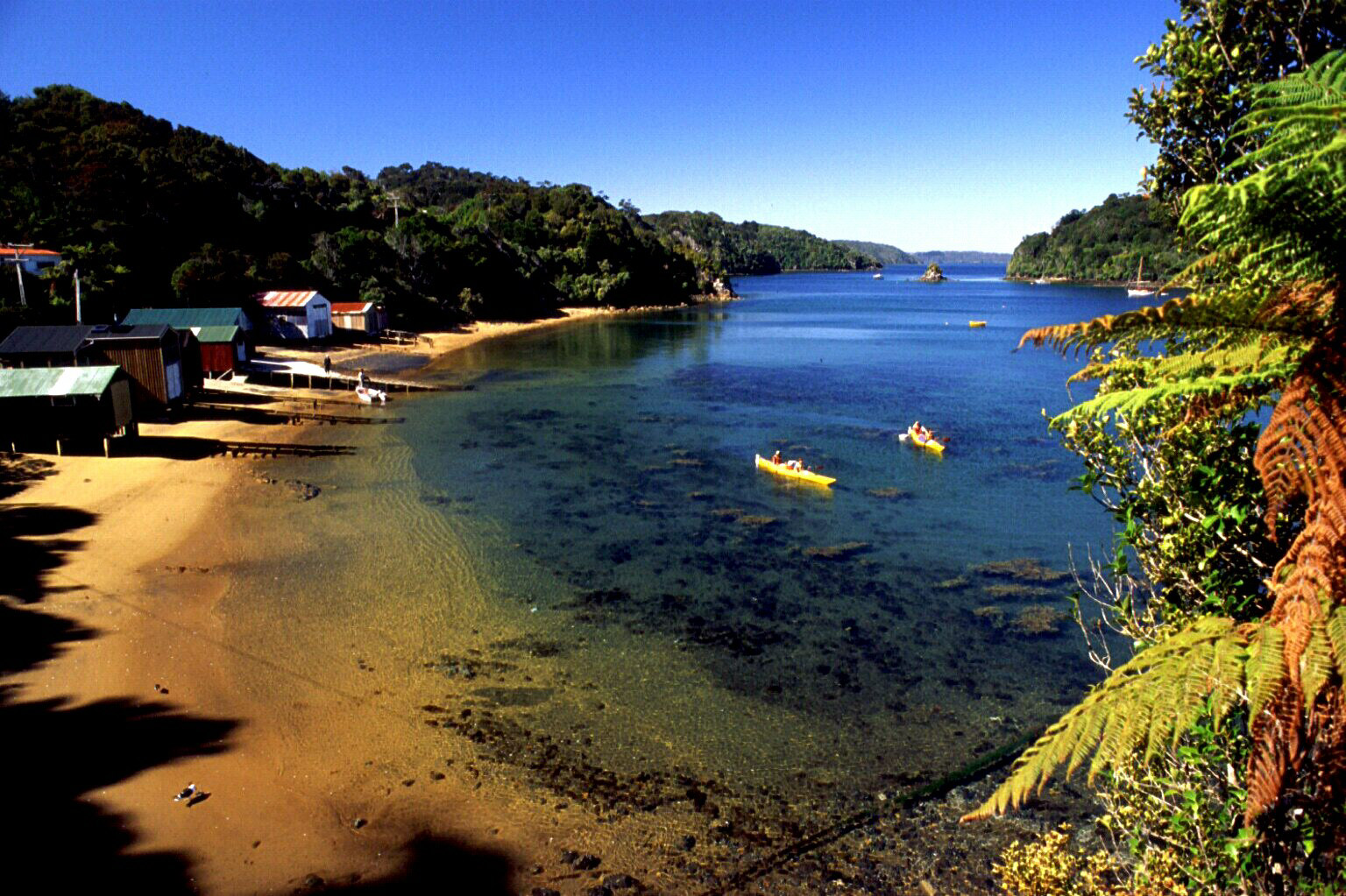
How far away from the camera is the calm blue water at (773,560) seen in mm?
14641

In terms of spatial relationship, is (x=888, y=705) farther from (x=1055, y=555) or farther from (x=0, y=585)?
(x=0, y=585)

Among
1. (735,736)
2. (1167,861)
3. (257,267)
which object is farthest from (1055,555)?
(257,267)

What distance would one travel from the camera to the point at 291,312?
188 ft

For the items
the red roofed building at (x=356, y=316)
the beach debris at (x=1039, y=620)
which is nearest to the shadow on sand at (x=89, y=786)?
the beach debris at (x=1039, y=620)

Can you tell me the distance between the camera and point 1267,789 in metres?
3.92

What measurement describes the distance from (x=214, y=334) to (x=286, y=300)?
47.4 ft

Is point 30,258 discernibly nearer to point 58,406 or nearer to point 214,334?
point 214,334

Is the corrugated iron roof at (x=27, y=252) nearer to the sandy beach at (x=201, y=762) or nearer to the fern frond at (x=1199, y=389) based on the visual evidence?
the sandy beach at (x=201, y=762)

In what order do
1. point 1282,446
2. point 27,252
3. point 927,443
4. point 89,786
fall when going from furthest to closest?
point 27,252, point 927,443, point 89,786, point 1282,446

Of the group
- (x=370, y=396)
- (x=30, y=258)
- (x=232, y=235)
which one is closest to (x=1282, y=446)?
(x=370, y=396)

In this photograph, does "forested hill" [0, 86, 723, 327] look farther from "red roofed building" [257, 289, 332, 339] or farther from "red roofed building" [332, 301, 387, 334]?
"red roofed building" [332, 301, 387, 334]

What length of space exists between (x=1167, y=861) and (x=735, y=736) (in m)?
8.97

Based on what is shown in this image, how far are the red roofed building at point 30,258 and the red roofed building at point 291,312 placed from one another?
12540mm

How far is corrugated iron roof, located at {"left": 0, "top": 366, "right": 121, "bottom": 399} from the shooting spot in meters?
27.9
